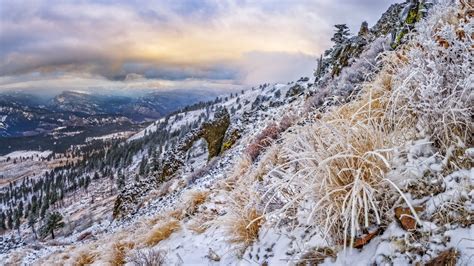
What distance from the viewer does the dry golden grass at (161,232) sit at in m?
6.26

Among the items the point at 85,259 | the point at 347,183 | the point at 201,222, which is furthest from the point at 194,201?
the point at 347,183

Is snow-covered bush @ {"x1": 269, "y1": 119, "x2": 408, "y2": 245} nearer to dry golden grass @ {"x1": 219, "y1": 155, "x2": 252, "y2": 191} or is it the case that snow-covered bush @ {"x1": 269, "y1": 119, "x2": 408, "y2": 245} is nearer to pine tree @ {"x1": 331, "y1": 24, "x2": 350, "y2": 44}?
dry golden grass @ {"x1": 219, "y1": 155, "x2": 252, "y2": 191}

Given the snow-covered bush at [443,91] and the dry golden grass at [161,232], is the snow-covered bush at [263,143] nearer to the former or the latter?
the dry golden grass at [161,232]

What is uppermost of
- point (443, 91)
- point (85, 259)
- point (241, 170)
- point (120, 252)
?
point (443, 91)

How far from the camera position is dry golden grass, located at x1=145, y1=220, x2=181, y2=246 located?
6260 mm

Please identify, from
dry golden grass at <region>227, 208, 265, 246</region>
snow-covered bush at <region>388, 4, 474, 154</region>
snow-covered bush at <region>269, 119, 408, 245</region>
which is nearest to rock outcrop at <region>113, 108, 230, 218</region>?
dry golden grass at <region>227, 208, 265, 246</region>

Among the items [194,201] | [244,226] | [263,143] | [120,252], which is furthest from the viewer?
[263,143]

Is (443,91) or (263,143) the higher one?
(443,91)

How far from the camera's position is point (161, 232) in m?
6.34

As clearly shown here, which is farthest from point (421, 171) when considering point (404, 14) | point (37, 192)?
point (37, 192)

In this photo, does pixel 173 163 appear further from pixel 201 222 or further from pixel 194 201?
pixel 201 222

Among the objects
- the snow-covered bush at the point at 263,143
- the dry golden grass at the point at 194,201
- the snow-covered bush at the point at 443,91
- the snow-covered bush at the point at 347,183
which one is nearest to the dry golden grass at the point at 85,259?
the dry golden grass at the point at 194,201

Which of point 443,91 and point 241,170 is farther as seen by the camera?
point 241,170

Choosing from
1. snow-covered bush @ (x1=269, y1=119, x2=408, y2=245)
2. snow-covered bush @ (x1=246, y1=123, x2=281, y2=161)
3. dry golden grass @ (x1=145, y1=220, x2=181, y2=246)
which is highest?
snow-covered bush @ (x1=269, y1=119, x2=408, y2=245)
